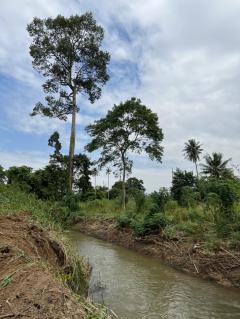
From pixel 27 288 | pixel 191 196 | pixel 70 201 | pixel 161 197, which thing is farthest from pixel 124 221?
pixel 27 288

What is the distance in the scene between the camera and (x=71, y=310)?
3.72 metres

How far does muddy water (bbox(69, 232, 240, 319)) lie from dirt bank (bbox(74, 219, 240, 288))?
1.39 feet

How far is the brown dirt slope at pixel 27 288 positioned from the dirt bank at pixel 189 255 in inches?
230

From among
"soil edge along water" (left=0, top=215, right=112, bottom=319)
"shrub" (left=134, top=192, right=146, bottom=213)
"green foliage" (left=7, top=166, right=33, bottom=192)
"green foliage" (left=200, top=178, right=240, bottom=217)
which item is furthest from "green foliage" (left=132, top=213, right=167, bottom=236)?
"green foliage" (left=7, top=166, right=33, bottom=192)

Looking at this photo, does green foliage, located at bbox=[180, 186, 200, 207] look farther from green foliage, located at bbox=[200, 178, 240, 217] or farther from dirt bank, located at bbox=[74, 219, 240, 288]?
dirt bank, located at bbox=[74, 219, 240, 288]

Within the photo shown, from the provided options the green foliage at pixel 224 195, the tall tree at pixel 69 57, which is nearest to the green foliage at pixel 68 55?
the tall tree at pixel 69 57

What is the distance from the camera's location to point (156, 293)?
8719 mm

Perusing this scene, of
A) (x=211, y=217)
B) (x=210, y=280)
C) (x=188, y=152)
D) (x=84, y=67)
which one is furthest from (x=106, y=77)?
(x=188, y=152)

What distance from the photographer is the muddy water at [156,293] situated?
24.2ft

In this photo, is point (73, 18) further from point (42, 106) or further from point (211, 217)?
point (211, 217)

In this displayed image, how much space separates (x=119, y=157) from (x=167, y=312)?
70.1ft

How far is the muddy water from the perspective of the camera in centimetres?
738

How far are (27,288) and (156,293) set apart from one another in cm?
512

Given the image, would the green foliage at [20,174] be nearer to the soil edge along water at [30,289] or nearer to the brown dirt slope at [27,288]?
the soil edge along water at [30,289]
